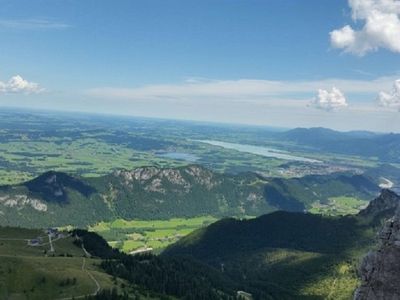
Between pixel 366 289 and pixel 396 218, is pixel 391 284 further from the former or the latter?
pixel 396 218

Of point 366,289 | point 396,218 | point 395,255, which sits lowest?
point 366,289

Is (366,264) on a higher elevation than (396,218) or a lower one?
lower

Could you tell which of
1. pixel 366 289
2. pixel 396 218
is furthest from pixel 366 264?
pixel 396 218

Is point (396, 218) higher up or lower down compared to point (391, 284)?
higher up

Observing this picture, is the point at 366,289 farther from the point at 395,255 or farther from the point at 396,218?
the point at 396,218
